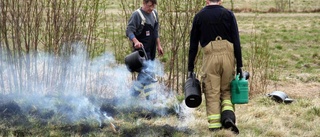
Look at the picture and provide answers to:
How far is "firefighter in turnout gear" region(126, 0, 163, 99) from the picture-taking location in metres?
5.93

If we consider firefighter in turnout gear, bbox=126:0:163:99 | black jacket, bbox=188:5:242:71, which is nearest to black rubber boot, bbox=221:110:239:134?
black jacket, bbox=188:5:242:71

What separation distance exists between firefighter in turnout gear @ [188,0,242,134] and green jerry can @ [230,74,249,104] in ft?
0.28

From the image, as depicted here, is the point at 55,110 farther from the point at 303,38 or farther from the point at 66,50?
the point at 303,38

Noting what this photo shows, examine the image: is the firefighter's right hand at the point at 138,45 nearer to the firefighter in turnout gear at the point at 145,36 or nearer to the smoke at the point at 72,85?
the firefighter in turnout gear at the point at 145,36

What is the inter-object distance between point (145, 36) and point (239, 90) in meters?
1.70

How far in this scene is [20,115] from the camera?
5.11m

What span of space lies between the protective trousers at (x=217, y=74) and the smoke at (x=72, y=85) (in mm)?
922

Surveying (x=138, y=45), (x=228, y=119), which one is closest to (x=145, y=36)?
(x=138, y=45)

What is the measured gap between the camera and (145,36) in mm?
6164

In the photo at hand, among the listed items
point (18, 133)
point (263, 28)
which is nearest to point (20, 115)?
point (18, 133)

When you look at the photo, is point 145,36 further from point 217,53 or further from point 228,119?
point 228,119

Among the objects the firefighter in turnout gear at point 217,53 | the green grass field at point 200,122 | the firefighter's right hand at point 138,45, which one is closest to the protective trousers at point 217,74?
the firefighter in turnout gear at point 217,53

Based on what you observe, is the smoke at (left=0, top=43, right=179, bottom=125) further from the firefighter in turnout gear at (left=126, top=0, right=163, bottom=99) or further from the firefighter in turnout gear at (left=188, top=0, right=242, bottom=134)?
the firefighter in turnout gear at (left=188, top=0, right=242, bottom=134)

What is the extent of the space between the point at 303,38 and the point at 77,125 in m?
14.2
